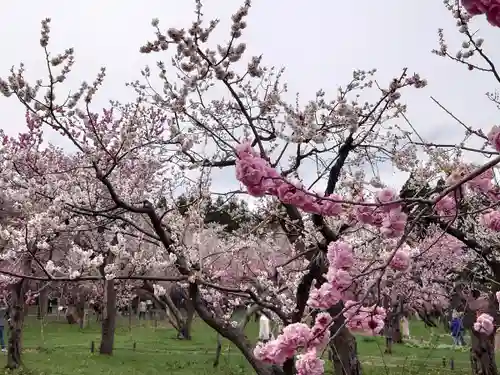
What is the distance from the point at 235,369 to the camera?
12438 mm

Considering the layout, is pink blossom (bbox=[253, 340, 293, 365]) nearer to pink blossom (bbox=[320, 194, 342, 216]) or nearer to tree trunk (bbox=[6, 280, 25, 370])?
pink blossom (bbox=[320, 194, 342, 216])

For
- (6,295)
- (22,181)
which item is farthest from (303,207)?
(6,295)

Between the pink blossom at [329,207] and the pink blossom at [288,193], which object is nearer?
the pink blossom at [288,193]

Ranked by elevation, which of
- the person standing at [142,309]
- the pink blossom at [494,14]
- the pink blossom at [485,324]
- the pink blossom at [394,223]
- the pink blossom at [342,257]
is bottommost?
the pink blossom at [485,324]

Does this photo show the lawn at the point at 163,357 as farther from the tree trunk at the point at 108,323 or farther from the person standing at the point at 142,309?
the person standing at the point at 142,309

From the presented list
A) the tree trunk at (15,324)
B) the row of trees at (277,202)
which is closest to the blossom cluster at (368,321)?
the row of trees at (277,202)

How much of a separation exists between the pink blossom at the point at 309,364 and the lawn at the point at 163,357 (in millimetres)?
5890

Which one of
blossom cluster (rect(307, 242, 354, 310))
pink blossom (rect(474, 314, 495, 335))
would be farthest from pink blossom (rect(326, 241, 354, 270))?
pink blossom (rect(474, 314, 495, 335))

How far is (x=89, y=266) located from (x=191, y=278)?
869 millimetres

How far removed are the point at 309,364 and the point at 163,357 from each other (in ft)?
43.6

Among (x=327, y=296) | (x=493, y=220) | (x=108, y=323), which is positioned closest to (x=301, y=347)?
(x=327, y=296)

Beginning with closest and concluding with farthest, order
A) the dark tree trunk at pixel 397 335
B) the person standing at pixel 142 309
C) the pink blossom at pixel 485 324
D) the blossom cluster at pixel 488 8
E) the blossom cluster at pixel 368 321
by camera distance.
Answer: the blossom cluster at pixel 488 8, the blossom cluster at pixel 368 321, the pink blossom at pixel 485 324, the dark tree trunk at pixel 397 335, the person standing at pixel 142 309

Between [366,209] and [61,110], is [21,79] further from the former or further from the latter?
[366,209]

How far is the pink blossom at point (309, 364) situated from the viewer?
2100 mm
